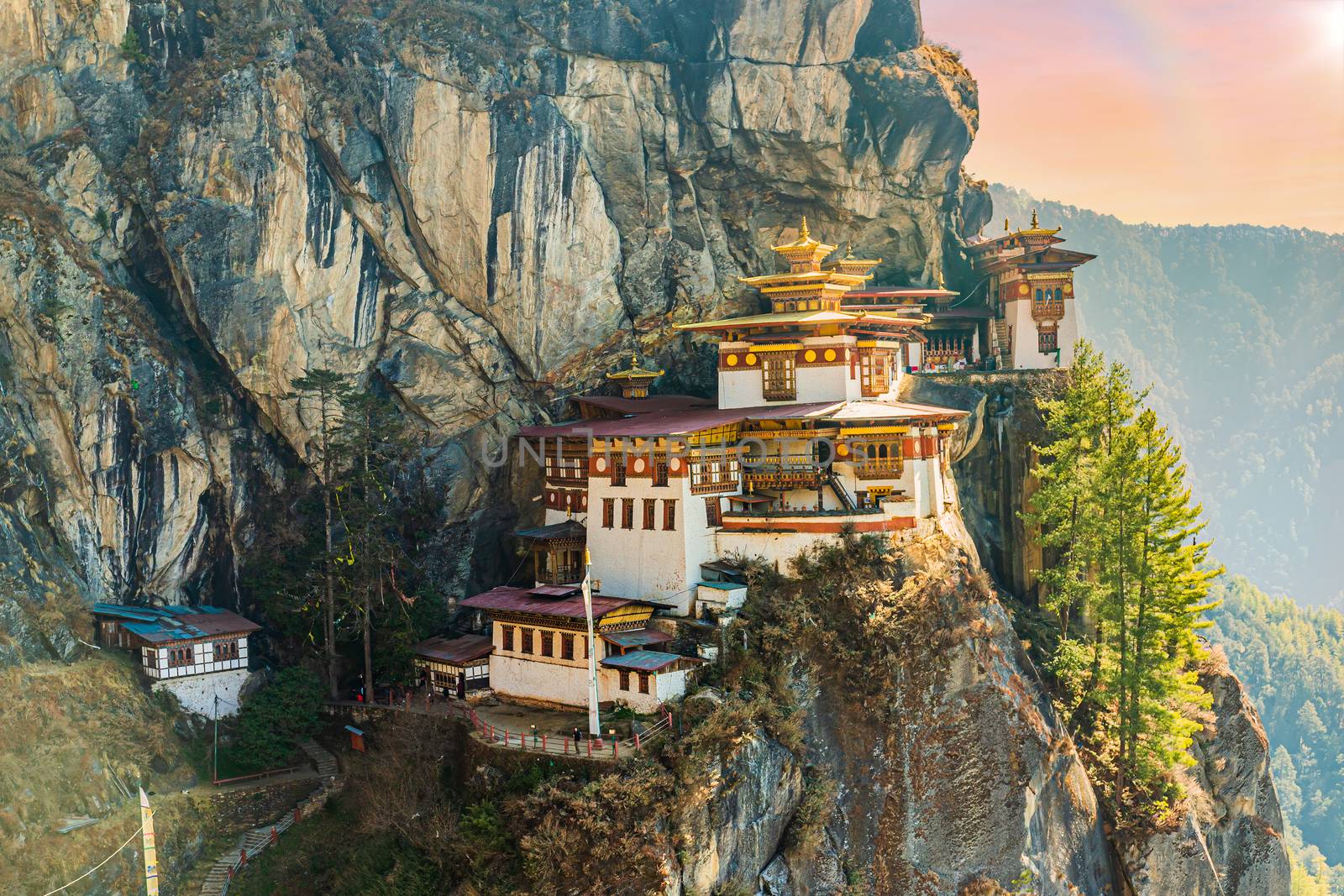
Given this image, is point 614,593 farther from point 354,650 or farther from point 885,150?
point 885,150

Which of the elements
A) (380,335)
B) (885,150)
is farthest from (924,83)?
(380,335)

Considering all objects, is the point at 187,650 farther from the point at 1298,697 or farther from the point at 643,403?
the point at 1298,697

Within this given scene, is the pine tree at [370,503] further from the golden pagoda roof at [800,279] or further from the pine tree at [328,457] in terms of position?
the golden pagoda roof at [800,279]

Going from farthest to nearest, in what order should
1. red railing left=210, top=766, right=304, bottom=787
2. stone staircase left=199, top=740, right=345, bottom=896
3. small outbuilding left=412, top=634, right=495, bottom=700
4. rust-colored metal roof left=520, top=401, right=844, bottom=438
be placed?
rust-colored metal roof left=520, top=401, right=844, bottom=438 < small outbuilding left=412, top=634, right=495, bottom=700 < red railing left=210, top=766, right=304, bottom=787 < stone staircase left=199, top=740, right=345, bottom=896

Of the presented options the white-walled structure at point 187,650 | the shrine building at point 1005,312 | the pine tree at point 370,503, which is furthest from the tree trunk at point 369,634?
the shrine building at point 1005,312

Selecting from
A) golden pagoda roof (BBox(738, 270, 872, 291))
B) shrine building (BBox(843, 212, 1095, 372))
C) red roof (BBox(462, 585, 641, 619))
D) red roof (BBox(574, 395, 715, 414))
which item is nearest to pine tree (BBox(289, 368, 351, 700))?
red roof (BBox(462, 585, 641, 619))

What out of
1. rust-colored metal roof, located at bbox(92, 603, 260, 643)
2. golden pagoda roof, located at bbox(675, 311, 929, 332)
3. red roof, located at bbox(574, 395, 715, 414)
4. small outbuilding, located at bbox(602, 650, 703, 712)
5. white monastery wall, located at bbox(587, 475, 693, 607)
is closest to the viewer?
small outbuilding, located at bbox(602, 650, 703, 712)

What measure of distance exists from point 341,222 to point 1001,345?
3163 cm

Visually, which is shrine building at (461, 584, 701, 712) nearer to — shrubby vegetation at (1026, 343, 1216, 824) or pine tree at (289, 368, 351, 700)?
pine tree at (289, 368, 351, 700)

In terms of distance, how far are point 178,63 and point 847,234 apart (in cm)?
2961

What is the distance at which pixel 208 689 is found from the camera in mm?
41688

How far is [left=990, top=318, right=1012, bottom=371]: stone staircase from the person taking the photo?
60625 mm

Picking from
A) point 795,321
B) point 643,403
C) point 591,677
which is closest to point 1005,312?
point 795,321

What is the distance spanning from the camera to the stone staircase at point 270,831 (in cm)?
3641
